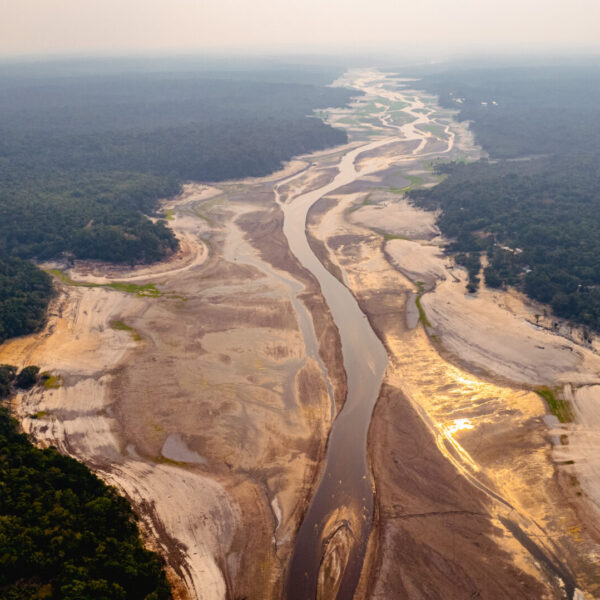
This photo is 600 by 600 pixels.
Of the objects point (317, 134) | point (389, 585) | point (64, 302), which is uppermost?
point (317, 134)

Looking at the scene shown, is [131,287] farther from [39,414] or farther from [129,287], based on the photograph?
[39,414]

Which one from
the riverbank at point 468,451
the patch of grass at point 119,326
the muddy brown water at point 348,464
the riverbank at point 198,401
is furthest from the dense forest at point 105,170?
the riverbank at point 468,451

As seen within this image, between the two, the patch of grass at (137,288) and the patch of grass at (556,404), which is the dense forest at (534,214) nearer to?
the patch of grass at (556,404)

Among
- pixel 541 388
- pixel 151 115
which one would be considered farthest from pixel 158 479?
pixel 151 115

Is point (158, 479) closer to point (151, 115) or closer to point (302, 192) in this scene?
point (302, 192)

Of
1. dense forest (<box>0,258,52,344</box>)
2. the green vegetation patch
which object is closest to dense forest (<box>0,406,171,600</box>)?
dense forest (<box>0,258,52,344</box>)

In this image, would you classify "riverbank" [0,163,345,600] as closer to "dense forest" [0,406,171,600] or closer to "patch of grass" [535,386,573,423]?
"dense forest" [0,406,171,600]
